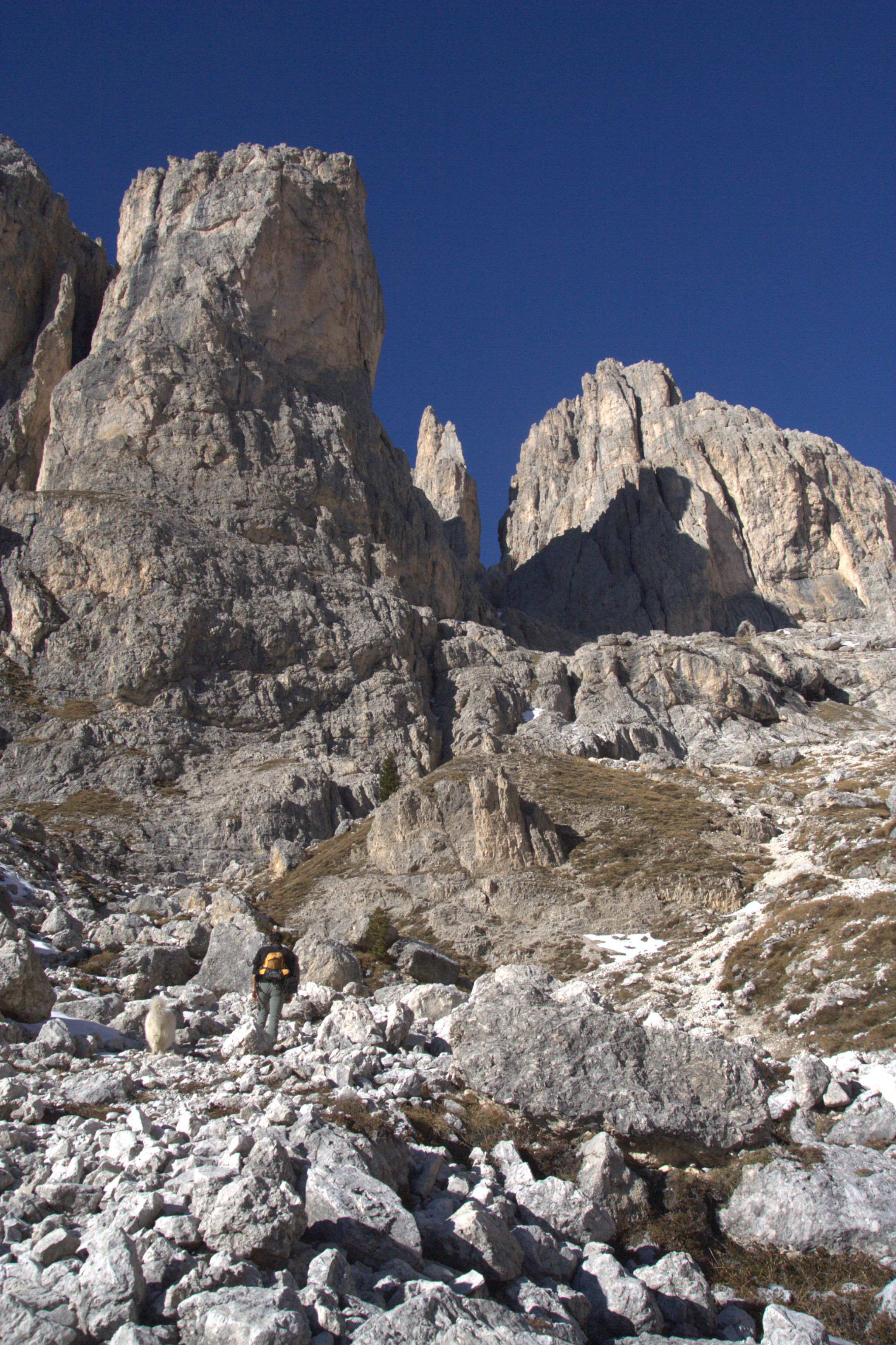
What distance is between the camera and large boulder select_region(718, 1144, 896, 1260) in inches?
412

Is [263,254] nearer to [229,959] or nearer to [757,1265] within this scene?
[229,959]

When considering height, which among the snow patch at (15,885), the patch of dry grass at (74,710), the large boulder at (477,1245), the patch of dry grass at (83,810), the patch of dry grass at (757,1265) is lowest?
the patch of dry grass at (757,1265)

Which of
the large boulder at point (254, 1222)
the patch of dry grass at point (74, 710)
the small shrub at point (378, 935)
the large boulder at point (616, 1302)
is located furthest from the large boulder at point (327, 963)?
the patch of dry grass at point (74, 710)

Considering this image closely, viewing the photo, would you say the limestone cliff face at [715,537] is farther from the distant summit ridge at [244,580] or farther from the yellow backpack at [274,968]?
the yellow backpack at [274,968]

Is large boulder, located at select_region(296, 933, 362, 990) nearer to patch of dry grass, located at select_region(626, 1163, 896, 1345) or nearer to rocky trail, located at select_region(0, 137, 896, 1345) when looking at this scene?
rocky trail, located at select_region(0, 137, 896, 1345)

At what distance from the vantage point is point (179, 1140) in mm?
9992

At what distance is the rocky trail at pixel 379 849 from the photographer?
29.6 feet

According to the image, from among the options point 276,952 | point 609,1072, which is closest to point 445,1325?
point 609,1072

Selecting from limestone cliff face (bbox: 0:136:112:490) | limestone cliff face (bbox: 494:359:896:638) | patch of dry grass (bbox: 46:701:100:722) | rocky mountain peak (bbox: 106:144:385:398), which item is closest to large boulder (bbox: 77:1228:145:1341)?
patch of dry grass (bbox: 46:701:100:722)

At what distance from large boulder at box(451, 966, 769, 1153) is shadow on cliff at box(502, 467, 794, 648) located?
101 metres

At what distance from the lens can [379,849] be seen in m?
→ 42.1

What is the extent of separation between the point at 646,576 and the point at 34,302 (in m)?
90.5

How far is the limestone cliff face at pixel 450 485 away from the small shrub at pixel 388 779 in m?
80.8

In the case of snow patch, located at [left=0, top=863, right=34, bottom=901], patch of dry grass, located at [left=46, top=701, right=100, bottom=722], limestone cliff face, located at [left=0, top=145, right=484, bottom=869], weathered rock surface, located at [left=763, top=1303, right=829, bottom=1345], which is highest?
limestone cliff face, located at [left=0, top=145, right=484, bottom=869]
